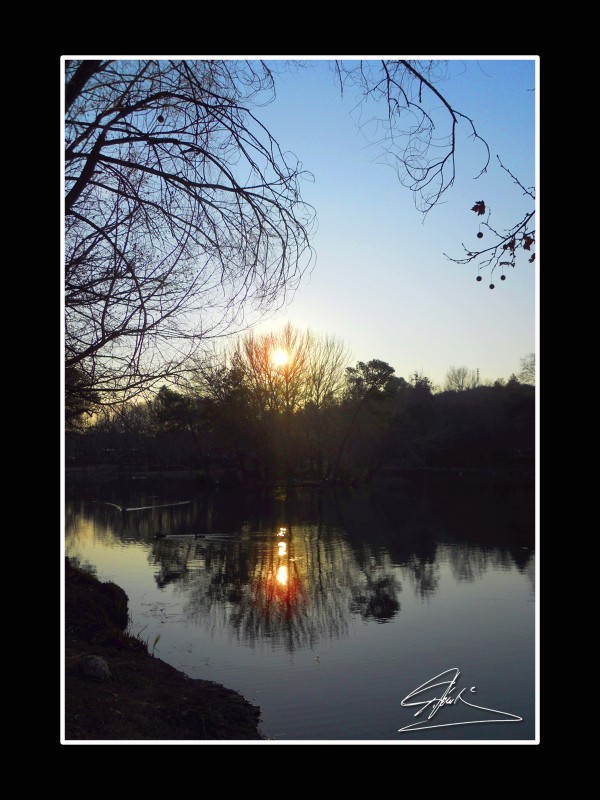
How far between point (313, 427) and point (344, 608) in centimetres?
2070

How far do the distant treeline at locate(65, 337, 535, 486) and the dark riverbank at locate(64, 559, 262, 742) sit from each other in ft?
A: 5.45

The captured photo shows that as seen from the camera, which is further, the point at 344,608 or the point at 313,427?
the point at 313,427

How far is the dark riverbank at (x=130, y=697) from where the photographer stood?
13.2 feet

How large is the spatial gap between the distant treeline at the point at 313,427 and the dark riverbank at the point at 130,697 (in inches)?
65.5

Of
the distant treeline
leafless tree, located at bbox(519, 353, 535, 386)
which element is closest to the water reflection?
the distant treeline

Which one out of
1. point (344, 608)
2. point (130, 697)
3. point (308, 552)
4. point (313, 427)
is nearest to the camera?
point (130, 697)

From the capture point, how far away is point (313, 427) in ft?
98.5

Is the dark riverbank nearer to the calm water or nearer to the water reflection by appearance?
the calm water

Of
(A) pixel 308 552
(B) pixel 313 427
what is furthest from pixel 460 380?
(B) pixel 313 427

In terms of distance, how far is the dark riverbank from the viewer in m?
4.03

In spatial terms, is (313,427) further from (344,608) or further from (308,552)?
(344,608)

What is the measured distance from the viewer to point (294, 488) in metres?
32.0

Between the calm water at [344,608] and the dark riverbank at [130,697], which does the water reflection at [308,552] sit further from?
the dark riverbank at [130,697]
